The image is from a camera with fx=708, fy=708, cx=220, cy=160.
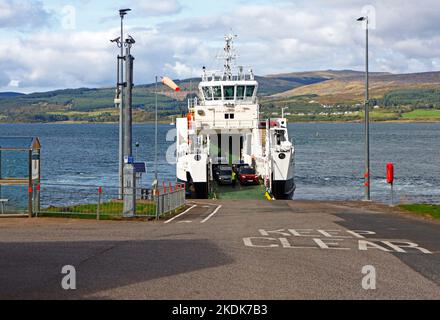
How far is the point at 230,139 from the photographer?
60438 mm

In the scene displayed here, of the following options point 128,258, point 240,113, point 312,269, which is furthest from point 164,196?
point 240,113

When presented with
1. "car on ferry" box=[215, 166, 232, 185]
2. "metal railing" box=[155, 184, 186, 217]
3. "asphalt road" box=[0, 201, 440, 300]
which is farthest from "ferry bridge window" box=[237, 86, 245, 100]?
"asphalt road" box=[0, 201, 440, 300]

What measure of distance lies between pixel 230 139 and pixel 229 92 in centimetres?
817

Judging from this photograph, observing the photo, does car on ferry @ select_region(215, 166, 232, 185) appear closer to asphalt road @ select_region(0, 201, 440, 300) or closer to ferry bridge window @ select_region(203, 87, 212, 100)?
ferry bridge window @ select_region(203, 87, 212, 100)

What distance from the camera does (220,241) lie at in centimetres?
1775

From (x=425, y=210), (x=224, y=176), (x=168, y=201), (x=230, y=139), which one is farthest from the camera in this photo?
(x=230, y=139)

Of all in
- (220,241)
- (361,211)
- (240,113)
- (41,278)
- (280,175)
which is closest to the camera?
(41,278)

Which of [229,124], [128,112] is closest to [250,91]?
[229,124]

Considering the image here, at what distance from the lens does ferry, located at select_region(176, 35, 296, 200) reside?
41.7 metres

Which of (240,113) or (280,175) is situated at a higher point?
(240,113)

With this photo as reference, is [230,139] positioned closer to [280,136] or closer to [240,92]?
[240,92]

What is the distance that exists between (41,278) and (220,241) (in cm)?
638

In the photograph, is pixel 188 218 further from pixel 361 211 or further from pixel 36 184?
pixel 361 211
